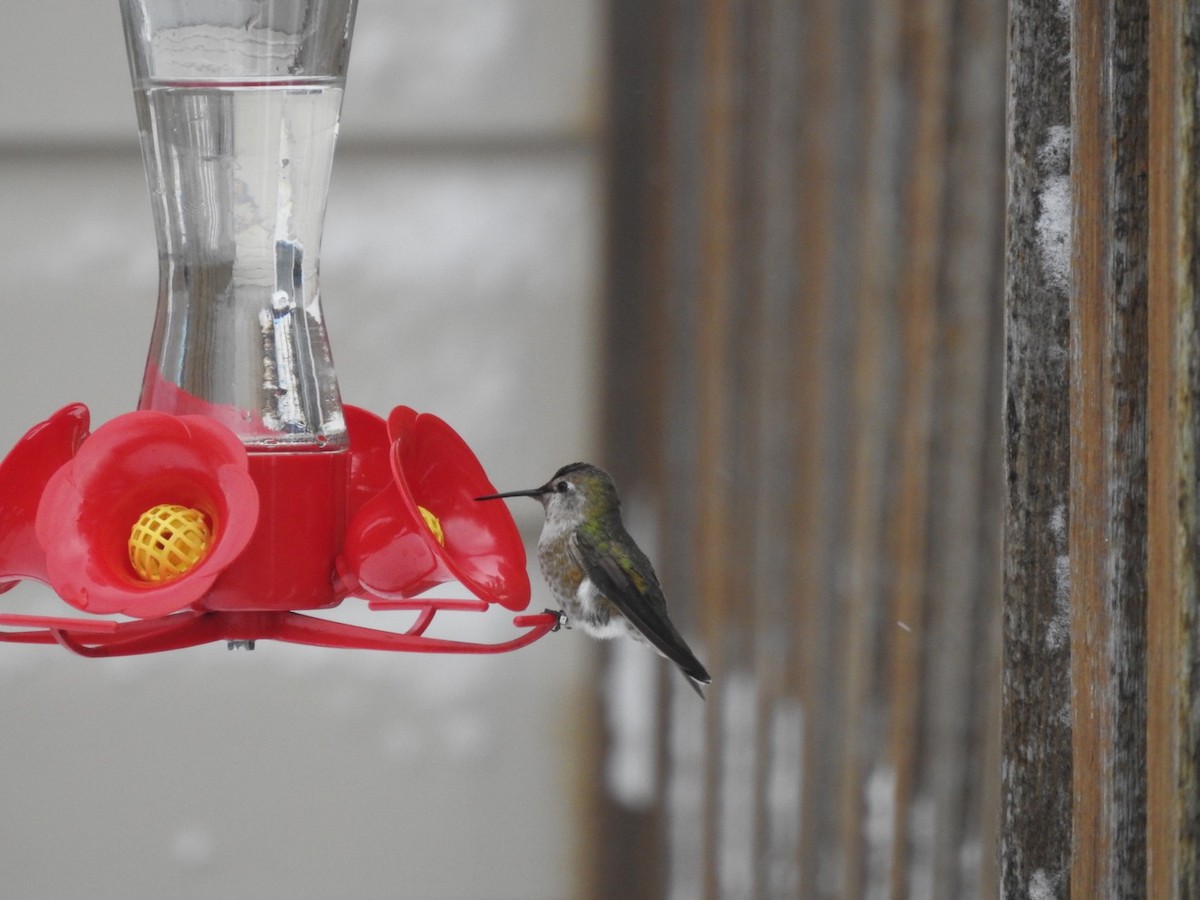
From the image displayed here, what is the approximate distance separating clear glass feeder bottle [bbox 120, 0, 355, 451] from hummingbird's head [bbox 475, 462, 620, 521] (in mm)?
435

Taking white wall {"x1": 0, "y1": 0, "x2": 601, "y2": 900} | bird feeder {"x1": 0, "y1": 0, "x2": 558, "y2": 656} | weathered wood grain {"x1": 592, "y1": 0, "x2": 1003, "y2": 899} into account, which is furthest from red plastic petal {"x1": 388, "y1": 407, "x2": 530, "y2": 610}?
white wall {"x1": 0, "y1": 0, "x2": 601, "y2": 900}

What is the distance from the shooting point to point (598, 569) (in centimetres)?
137

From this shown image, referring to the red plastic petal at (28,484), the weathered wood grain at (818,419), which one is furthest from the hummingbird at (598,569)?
the weathered wood grain at (818,419)

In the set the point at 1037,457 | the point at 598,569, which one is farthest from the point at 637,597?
the point at 1037,457

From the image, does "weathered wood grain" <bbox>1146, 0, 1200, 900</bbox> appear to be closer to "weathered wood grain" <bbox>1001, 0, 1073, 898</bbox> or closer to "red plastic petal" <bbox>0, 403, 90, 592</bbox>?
"weathered wood grain" <bbox>1001, 0, 1073, 898</bbox>

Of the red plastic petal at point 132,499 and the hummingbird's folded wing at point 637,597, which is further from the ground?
the red plastic petal at point 132,499

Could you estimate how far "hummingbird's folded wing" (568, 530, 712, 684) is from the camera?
4.16 feet

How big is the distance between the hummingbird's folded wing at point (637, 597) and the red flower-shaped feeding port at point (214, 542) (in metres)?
0.30

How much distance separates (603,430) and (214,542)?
1.93 metres

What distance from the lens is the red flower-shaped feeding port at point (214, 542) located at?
821mm

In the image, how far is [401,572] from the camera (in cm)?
89

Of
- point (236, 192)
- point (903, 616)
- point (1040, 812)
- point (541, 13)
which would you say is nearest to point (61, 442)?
point (236, 192)

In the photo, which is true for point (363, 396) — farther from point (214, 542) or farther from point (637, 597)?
point (214, 542)

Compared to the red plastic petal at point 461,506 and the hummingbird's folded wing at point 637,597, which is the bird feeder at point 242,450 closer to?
the red plastic petal at point 461,506
